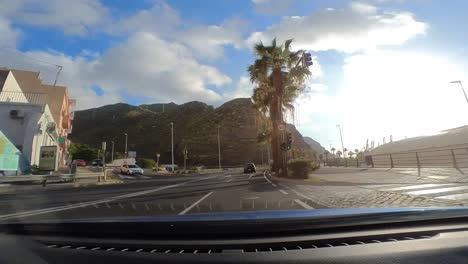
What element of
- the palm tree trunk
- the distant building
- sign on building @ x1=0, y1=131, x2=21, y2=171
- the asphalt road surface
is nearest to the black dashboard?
the asphalt road surface

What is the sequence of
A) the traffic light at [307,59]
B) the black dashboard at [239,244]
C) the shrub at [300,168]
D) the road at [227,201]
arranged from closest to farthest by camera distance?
the black dashboard at [239,244] → the road at [227,201] → the traffic light at [307,59] → the shrub at [300,168]

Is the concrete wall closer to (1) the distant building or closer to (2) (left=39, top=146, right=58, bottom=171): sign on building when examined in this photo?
(1) the distant building

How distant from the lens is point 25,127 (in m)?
35.7

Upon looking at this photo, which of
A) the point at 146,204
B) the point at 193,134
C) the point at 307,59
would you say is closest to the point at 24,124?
the point at 307,59

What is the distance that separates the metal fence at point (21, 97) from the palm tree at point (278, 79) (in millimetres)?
26040

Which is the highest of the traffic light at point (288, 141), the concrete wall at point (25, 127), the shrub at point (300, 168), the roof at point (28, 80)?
the roof at point (28, 80)

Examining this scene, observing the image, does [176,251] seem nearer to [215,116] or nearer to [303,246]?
[303,246]

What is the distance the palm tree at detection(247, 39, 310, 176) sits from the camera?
85.5 feet

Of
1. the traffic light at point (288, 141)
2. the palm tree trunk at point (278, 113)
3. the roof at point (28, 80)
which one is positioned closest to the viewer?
the traffic light at point (288, 141)

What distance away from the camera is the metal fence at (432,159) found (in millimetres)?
24953

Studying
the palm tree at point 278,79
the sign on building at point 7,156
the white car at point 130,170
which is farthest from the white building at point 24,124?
the palm tree at point 278,79

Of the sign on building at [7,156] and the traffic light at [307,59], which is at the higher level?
the traffic light at [307,59]

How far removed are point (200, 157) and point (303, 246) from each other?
113804 millimetres

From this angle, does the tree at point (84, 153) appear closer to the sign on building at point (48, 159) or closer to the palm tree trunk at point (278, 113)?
the sign on building at point (48, 159)
